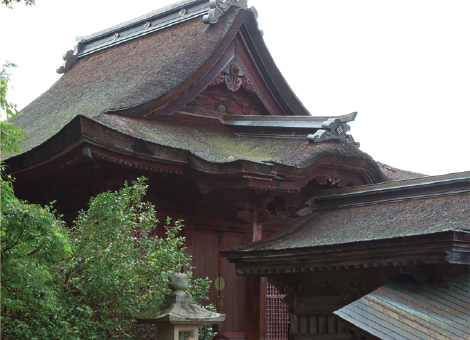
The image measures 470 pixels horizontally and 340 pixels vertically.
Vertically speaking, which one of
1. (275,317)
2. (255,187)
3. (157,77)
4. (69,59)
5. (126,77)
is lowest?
(275,317)

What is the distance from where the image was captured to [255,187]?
29.7ft

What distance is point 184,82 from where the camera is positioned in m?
10.7

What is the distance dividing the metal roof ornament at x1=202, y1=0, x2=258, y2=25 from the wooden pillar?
4443 mm

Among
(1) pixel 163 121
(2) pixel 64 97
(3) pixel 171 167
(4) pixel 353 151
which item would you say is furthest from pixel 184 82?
(2) pixel 64 97

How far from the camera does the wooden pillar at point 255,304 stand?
31.4 feet

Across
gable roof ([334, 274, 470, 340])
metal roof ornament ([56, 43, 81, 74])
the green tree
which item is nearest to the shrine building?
gable roof ([334, 274, 470, 340])

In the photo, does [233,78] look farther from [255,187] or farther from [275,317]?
[275,317]

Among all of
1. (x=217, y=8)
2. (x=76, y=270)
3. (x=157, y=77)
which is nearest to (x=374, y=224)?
(x=76, y=270)

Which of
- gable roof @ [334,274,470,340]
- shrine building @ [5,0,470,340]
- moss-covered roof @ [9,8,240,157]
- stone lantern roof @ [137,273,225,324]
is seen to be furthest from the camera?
moss-covered roof @ [9,8,240,157]

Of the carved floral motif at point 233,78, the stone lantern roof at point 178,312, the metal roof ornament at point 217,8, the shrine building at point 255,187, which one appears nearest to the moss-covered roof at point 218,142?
the shrine building at point 255,187

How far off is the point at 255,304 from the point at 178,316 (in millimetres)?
3638

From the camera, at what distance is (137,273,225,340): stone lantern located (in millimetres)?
6117

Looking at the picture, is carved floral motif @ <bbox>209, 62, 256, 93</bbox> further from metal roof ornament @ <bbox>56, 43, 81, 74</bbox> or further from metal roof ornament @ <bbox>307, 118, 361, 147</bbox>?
metal roof ornament @ <bbox>56, 43, 81, 74</bbox>

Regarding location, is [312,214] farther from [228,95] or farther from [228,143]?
[228,95]
